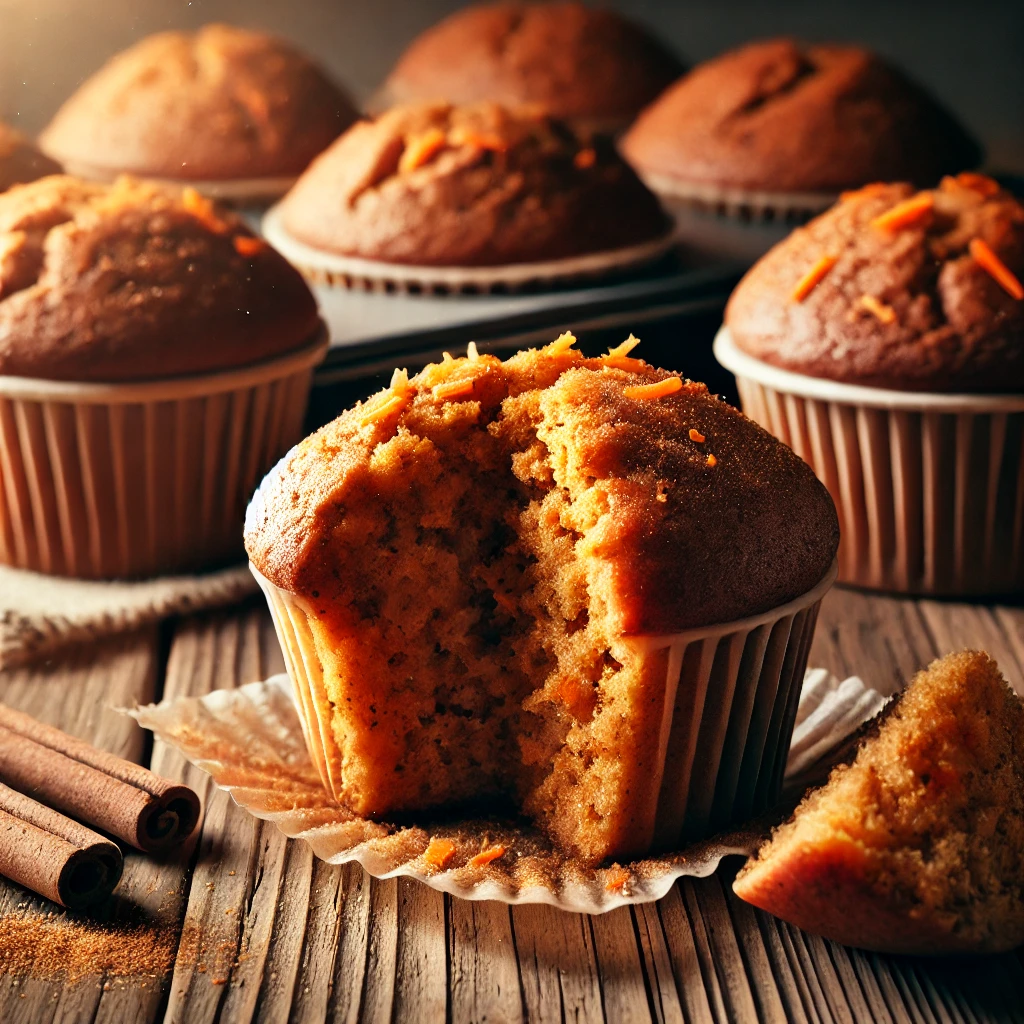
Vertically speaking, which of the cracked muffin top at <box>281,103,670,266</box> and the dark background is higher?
the cracked muffin top at <box>281,103,670,266</box>

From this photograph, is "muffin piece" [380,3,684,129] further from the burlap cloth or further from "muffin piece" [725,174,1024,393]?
the burlap cloth

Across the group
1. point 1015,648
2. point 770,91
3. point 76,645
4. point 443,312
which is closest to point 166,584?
point 76,645

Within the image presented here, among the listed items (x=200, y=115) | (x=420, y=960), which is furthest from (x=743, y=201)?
(x=420, y=960)

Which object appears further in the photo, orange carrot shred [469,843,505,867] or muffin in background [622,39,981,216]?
muffin in background [622,39,981,216]

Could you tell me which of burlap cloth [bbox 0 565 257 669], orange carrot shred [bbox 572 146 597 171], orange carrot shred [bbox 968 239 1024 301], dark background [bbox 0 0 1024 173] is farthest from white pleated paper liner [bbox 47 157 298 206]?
orange carrot shred [bbox 968 239 1024 301]

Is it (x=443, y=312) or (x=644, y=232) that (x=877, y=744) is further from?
(x=644, y=232)

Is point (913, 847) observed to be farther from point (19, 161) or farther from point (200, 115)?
point (200, 115)

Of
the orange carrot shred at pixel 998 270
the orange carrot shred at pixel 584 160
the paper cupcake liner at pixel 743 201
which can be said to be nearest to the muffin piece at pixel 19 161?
the orange carrot shred at pixel 584 160

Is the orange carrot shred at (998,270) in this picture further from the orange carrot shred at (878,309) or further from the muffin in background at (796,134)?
the muffin in background at (796,134)
